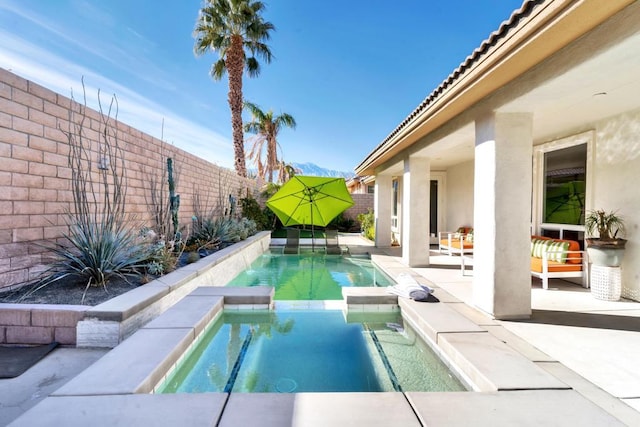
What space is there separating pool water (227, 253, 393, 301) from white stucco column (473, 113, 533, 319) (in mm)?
2889

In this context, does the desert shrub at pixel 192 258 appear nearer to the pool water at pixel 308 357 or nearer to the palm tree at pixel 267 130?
the pool water at pixel 308 357

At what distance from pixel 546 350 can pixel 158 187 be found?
8182 mm

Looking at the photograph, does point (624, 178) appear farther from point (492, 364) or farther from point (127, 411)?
point (127, 411)

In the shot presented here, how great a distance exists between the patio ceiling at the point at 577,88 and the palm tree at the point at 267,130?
68.7 feet

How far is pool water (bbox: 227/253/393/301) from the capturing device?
6684 millimetres

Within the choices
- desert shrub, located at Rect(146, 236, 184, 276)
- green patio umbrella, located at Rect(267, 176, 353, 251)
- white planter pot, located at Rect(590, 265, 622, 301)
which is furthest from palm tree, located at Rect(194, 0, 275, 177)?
white planter pot, located at Rect(590, 265, 622, 301)

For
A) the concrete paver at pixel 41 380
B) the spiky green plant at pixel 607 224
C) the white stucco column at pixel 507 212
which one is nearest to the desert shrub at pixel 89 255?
the concrete paver at pixel 41 380

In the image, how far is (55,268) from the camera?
14.0 ft

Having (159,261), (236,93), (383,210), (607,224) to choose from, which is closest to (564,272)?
(607,224)

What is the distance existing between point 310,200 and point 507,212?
7.59m

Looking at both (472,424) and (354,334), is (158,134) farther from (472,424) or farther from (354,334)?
(472,424)

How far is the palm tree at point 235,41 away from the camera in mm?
14555

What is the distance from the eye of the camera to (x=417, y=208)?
8211mm

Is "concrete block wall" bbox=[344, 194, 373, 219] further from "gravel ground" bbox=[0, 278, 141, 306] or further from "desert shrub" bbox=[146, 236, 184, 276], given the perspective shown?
"gravel ground" bbox=[0, 278, 141, 306]
